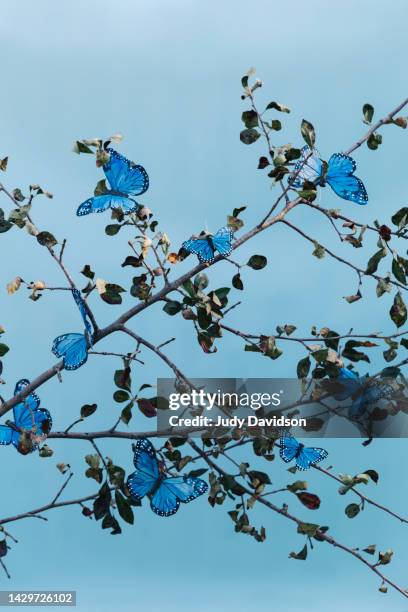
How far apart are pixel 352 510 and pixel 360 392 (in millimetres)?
372

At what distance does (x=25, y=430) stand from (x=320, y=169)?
1.26 metres

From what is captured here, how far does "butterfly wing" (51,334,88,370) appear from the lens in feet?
9.02

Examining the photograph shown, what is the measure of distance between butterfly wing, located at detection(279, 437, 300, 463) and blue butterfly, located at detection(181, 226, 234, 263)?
0.62 metres

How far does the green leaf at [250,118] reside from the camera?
2914mm

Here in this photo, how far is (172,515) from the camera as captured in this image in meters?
2.84

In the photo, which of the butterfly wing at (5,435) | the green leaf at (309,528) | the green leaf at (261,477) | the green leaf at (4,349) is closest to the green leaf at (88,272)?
the green leaf at (4,349)

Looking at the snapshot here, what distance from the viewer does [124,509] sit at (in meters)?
2.80

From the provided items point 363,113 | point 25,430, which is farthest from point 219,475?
point 363,113

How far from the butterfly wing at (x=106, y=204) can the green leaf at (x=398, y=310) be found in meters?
0.84

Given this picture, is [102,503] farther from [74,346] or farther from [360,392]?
[360,392]

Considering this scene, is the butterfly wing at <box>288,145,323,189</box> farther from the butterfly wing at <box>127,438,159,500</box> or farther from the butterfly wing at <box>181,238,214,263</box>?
the butterfly wing at <box>127,438,159,500</box>

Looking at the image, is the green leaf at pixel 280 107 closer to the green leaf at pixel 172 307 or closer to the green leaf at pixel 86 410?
the green leaf at pixel 172 307

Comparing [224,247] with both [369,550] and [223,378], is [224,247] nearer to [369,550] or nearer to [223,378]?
[223,378]

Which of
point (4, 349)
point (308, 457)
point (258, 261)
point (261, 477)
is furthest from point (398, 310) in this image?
point (4, 349)
